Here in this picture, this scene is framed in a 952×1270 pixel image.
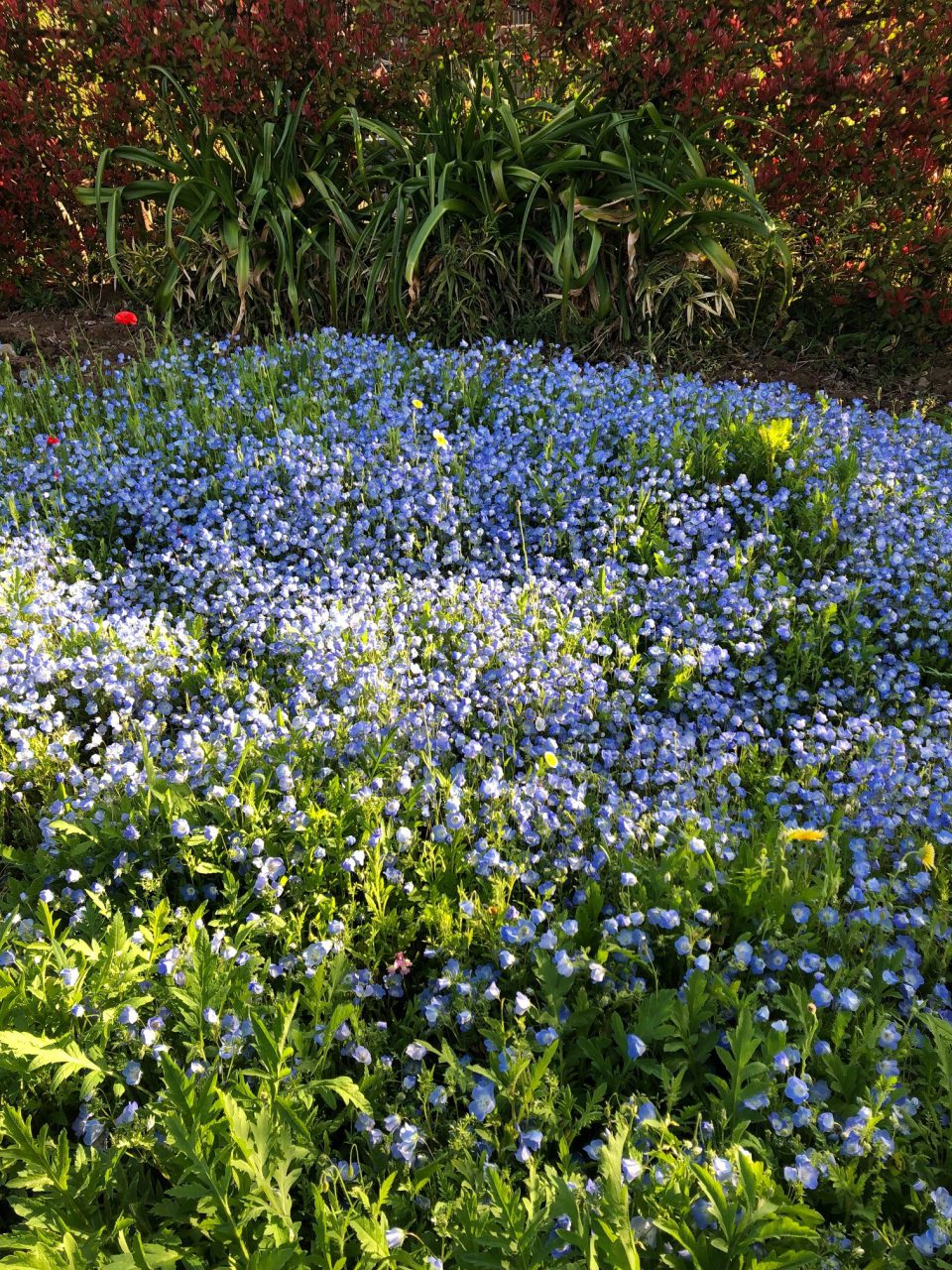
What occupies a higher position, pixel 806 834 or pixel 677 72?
pixel 677 72

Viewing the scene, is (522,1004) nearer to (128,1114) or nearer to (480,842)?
(480,842)

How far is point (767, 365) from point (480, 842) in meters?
4.75

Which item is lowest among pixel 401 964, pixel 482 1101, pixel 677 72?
pixel 401 964

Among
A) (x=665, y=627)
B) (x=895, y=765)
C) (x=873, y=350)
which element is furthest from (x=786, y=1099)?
(x=873, y=350)

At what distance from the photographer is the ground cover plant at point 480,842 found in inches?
66.5

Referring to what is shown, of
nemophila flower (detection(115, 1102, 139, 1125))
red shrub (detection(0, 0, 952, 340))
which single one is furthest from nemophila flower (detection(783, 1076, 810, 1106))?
red shrub (detection(0, 0, 952, 340))

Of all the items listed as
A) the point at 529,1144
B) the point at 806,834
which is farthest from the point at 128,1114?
the point at 806,834

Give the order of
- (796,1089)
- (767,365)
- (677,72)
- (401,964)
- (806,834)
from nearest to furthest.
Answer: (796,1089)
(401,964)
(806,834)
(677,72)
(767,365)

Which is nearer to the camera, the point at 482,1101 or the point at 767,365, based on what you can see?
the point at 482,1101

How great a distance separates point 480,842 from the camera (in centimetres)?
242

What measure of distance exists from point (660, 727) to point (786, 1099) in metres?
1.27

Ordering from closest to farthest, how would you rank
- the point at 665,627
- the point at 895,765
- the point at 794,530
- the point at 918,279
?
the point at 895,765 < the point at 665,627 < the point at 794,530 < the point at 918,279

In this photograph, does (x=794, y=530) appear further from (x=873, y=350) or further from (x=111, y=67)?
(x=111, y=67)

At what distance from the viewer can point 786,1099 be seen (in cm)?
187
